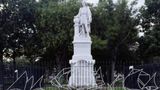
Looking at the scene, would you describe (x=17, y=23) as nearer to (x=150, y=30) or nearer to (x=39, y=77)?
(x=150, y=30)

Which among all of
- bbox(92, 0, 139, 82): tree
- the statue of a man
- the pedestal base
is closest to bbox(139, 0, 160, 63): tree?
bbox(92, 0, 139, 82): tree

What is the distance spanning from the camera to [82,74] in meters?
20.3

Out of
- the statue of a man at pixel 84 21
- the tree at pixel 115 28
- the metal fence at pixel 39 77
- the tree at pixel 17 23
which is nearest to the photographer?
the metal fence at pixel 39 77

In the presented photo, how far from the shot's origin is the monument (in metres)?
20.2

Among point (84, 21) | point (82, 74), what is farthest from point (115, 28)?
point (82, 74)

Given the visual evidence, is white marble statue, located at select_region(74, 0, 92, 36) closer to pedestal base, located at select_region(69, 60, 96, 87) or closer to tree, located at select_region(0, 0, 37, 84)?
pedestal base, located at select_region(69, 60, 96, 87)

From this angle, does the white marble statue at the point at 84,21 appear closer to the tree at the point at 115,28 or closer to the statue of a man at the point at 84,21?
the statue of a man at the point at 84,21

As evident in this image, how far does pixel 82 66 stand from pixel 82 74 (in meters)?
0.47

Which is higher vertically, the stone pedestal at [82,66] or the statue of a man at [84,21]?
the statue of a man at [84,21]

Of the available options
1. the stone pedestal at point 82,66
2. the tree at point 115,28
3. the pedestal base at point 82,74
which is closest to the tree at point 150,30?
the tree at point 115,28

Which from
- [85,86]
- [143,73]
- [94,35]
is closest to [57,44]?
[94,35]

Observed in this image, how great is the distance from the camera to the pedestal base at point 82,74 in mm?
20172

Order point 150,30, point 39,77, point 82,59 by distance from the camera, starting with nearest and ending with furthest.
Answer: point 39,77 < point 82,59 < point 150,30

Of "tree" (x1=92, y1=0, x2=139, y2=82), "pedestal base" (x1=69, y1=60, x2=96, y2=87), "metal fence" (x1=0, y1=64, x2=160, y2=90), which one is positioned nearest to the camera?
"metal fence" (x1=0, y1=64, x2=160, y2=90)
